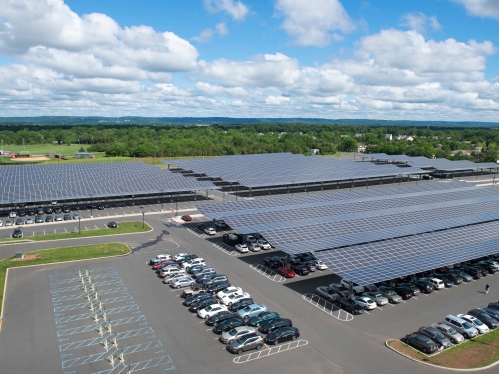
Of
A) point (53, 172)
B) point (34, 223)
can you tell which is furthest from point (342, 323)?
point (53, 172)

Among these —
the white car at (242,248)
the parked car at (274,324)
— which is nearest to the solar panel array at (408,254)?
the parked car at (274,324)

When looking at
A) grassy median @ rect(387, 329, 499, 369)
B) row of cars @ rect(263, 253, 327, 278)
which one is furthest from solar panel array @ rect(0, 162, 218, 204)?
grassy median @ rect(387, 329, 499, 369)

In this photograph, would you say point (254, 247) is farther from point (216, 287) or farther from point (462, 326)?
point (462, 326)

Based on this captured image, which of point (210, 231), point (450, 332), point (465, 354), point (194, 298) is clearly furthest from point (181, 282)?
point (465, 354)

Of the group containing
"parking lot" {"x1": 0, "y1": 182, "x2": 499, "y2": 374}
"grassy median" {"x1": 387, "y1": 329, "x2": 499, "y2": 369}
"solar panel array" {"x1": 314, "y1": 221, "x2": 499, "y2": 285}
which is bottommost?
"parking lot" {"x1": 0, "y1": 182, "x2": 499, "y2": 374}

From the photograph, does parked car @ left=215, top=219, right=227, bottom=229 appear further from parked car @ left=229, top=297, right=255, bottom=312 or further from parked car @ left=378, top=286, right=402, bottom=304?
parked car @ left=378, top=286, right=402, bottom=304

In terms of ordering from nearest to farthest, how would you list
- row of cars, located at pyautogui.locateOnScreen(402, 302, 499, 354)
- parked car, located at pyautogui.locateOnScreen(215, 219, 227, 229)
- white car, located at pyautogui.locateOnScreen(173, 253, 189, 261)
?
row of cars, located at pyautogui.locateOnScreen(402, 302, 499, 354) → white car, located at pyautogui.locateOnScreen(173, 253, 189, 261) → parked car, located at pyautogui.locateOnScreen(215, 219, 227, 229)
